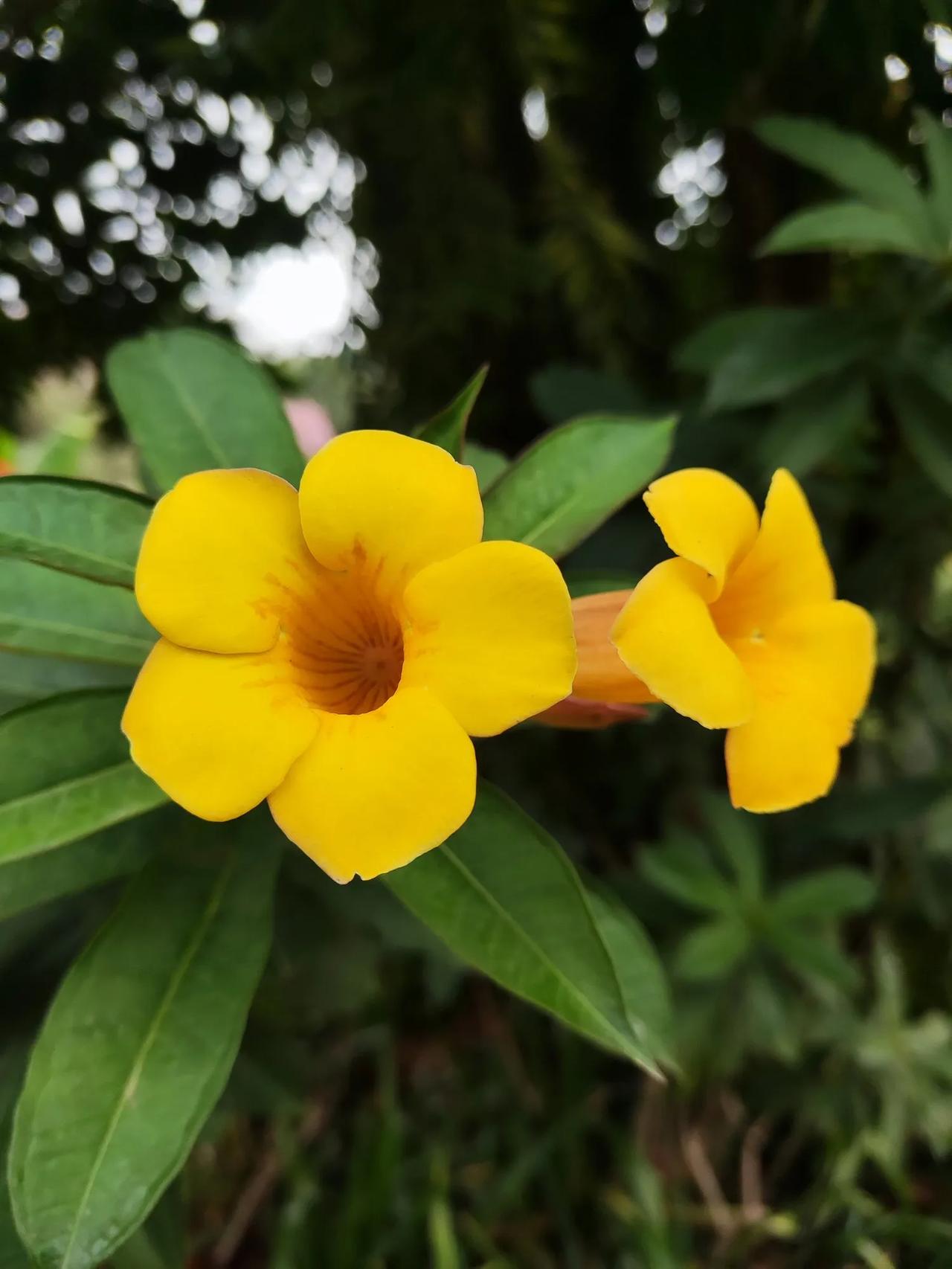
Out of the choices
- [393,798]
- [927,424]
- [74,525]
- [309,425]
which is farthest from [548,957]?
[927,424]

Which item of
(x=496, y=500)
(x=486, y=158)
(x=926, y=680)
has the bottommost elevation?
(x=926, y=680)

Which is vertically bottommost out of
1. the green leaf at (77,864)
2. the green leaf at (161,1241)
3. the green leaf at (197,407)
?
the green leaf at (161,1241)

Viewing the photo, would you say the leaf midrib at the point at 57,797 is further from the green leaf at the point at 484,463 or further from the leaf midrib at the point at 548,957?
the green leaf at the point at 484,463

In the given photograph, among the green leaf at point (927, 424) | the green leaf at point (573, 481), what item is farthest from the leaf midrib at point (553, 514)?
the green leaf at point (927, 424)

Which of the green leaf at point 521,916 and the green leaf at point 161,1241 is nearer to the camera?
the green leaf at point 521,916

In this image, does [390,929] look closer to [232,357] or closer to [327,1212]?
[232,357]

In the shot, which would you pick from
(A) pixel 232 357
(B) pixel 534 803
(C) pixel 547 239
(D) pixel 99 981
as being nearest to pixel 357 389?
(C) pixel 547 239

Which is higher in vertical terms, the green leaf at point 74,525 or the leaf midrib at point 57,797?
the green leaf at point 74,525

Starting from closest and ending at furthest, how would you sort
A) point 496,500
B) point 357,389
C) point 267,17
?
1. point 496,500
2. point 267,17
3. point 357,389

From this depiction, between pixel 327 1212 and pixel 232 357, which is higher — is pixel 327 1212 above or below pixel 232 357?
below
